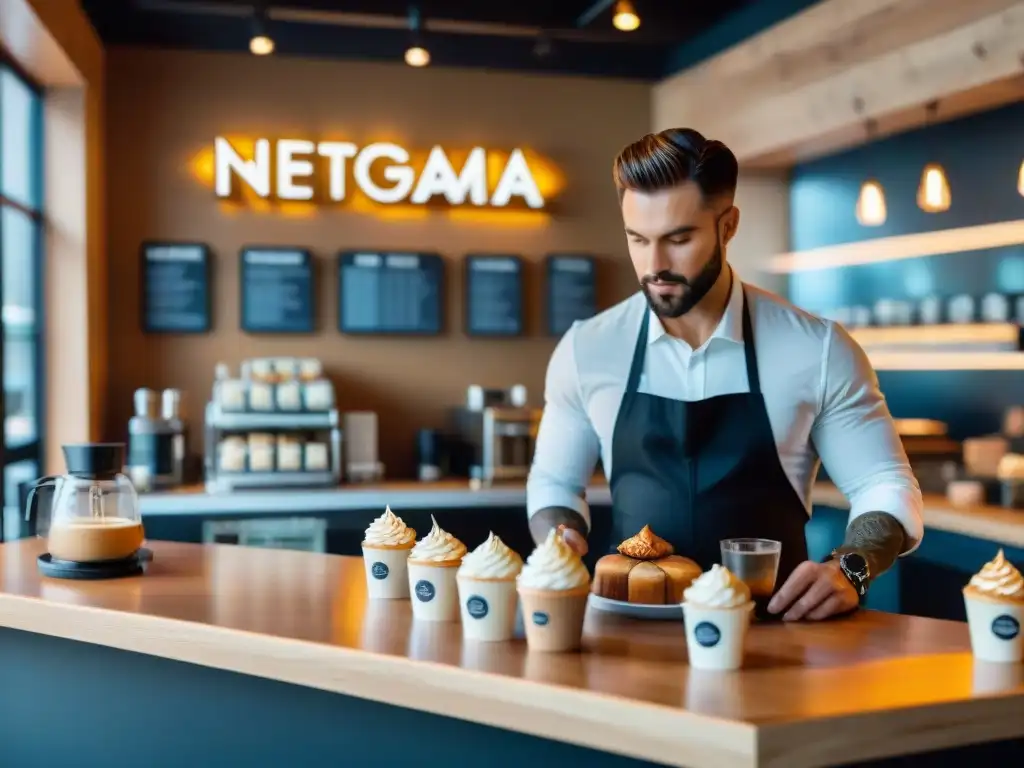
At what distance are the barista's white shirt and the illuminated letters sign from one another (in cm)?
301

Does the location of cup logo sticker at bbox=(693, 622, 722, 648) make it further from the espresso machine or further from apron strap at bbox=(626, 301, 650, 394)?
the espresso machine

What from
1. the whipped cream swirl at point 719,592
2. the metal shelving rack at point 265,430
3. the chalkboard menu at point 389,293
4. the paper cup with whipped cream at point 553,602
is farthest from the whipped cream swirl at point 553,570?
the chalkboard menu at point 389,293

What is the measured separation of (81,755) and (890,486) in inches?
62.2

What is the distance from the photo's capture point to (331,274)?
18.0 feet

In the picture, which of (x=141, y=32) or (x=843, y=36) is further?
(x=141, y=32)

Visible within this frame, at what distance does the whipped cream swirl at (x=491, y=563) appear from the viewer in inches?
68.3

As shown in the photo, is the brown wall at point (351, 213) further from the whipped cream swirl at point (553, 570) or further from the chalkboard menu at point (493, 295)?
the whipped cream swirl at point (553, 570)

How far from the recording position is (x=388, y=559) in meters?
2.05

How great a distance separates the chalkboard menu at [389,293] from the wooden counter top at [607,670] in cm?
333

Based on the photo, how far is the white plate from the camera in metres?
1.86

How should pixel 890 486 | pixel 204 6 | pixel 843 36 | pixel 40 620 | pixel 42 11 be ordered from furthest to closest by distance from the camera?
pixel 204 6 → pixel 843 36 → pixel 42 11 → pixel 890 486 → pixel 40 620

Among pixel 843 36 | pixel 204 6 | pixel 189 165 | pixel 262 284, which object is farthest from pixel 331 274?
pixel 843 36

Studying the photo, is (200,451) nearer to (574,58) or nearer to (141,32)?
(141,32)

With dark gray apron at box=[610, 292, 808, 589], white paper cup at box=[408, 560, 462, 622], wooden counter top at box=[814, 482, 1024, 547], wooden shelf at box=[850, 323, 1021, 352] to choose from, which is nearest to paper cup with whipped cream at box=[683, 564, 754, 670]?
white paper cup at box=[408, 560, 462, 622]
